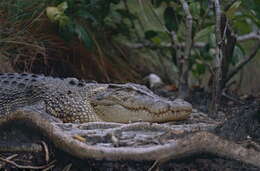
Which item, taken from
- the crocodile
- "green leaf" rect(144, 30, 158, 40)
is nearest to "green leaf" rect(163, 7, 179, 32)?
"green leaf" rect(144, 30, 158, 40)

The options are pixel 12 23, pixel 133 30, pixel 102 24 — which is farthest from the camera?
pixel 133 30

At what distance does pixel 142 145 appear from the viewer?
2154 millimetres

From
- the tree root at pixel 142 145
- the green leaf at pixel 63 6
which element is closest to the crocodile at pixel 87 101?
the tree root at pixel 142 145

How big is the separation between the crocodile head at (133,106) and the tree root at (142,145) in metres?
0.74

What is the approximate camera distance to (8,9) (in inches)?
159

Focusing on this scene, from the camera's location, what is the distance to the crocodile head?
121 inches

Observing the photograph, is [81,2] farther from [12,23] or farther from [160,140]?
[160,140]

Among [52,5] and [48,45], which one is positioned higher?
[52,5]

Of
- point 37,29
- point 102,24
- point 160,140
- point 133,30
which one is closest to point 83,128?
point 160,140

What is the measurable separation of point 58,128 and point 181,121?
1.09 meters

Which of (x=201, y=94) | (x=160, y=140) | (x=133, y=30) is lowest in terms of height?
(x=201, y=94)

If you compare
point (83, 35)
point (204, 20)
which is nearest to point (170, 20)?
point (204, 20)

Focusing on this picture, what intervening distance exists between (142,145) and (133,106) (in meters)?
1.03

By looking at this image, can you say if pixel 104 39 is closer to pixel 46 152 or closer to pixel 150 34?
pixel 150 34
